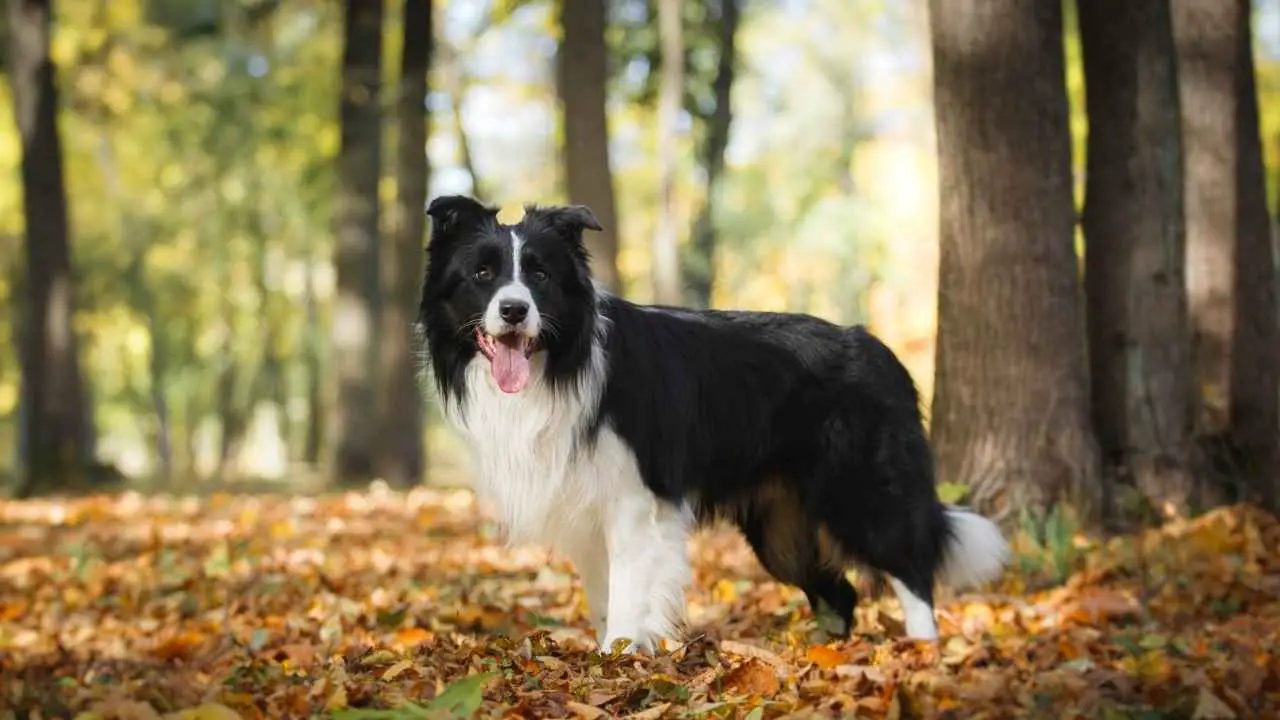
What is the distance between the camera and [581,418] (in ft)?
19.1

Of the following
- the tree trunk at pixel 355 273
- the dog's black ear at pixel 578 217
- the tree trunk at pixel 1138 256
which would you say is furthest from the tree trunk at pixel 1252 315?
the tree trunk at pixel 355 273

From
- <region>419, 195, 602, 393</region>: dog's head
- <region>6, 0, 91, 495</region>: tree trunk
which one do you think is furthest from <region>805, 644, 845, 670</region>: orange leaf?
<region>6, 0, 91, 495</region>: tree trunk

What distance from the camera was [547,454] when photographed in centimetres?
588

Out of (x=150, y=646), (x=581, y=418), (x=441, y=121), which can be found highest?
(x=441, y=121)

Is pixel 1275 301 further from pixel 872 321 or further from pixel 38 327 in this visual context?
pixel 38 327

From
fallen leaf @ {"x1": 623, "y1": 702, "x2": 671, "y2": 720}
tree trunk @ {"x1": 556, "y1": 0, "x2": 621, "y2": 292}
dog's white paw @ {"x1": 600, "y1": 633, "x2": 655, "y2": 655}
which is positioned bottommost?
dog's white paw @ {"x1": 600, "y1": 633, "x2": 655, "y2": 655}

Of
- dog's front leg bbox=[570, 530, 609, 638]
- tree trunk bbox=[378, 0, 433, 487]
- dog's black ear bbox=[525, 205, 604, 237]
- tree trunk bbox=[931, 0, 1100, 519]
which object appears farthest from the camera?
tree trunk bbox=[378, 0, 433, 487]

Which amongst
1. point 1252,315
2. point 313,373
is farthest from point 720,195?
point 1252,315

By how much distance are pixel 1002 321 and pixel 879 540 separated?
6.40ft

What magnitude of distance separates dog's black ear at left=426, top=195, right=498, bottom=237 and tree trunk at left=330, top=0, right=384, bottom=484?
41.7 feet

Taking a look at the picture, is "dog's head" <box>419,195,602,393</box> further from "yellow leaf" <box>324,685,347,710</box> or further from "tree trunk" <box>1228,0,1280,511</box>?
"tree trunk" <box>1228,0,1280,511</box>

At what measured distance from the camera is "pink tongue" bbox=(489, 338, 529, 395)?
18.7 ft

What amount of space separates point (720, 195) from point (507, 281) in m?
24.8

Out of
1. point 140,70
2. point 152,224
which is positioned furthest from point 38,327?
point 152,224
